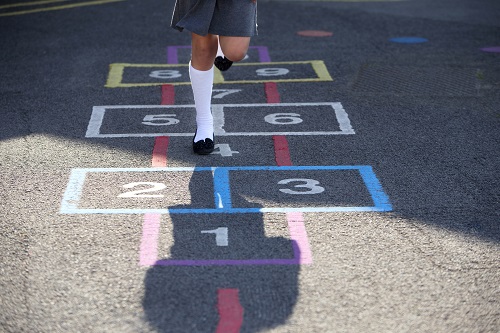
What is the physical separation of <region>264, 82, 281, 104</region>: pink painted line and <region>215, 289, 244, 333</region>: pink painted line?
374 centimetres

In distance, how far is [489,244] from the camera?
4.57 meters

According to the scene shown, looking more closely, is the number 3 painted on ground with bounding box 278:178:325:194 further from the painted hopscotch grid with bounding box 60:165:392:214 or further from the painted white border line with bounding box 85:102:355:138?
the painted white border line with bounding box 85:102:355:138

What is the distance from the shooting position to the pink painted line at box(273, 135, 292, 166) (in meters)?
5.87

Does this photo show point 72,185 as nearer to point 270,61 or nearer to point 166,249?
point 166,249

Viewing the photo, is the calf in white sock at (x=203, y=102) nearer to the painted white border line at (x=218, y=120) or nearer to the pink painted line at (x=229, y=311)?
the painted white border line at (x=218, y=120)

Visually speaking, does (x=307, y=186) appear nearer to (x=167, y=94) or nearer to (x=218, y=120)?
(x=218, y=120)

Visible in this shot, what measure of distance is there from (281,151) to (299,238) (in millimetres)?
1600

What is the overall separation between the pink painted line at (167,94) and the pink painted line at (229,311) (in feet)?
12.2

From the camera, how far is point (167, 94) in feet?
25.2

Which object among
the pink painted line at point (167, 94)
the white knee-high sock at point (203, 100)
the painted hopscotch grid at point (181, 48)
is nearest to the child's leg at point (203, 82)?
the white knee-high sock at point (203, 100)

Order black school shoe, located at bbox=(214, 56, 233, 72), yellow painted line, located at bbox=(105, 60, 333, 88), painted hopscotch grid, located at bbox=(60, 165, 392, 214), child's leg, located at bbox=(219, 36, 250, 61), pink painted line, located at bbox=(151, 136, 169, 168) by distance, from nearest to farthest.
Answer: painted hopscotch grid, located at bbox=(60, 165, 392, 214) < child's leg, located at bbox=(219, 36, 250, 61) < pink painted line, located at bbox=(151, 136, 169, 168) < black school shoe, located at bbox=(214, 56, 233, 72) < yellow painted line, located at bbox=(105, 60, 333, 88)

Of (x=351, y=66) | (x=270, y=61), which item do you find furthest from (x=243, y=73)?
(x=351, y=66)

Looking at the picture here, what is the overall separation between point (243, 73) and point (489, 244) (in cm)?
437

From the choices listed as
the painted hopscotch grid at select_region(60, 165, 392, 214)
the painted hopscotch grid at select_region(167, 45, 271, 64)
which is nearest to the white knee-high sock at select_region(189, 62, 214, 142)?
the painted hopscotch grid at select_region(60, 165, 392, 214)
